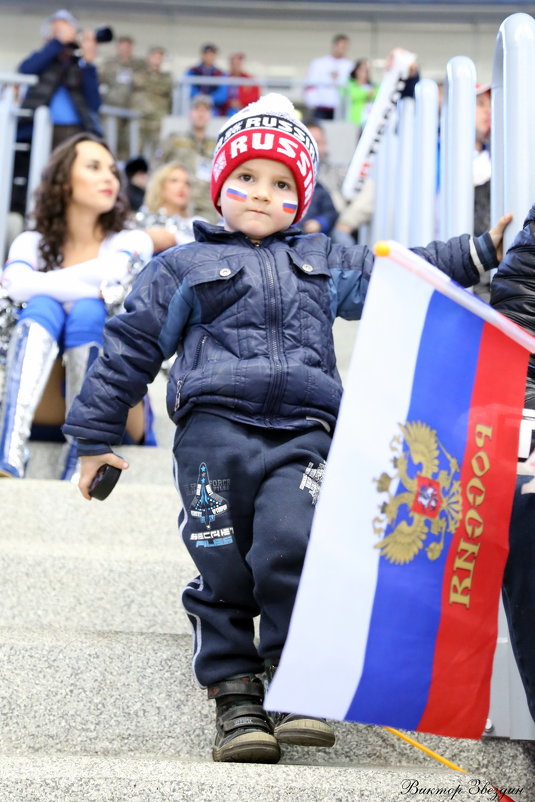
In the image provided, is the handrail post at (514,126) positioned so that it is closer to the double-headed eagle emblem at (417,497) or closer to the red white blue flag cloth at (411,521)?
the red white blue flag cloth at (411,521)

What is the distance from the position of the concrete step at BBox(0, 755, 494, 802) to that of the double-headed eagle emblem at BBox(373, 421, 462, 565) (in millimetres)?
424

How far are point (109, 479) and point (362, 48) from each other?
14.5 m

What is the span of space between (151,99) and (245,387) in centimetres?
939

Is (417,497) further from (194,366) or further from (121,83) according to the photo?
(121,83)

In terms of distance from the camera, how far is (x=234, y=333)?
2.09 metres

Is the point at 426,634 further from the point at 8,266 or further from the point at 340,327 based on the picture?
the point at 340,327

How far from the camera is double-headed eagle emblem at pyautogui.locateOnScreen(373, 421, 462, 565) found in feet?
4.67

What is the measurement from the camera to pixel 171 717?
2006 mm

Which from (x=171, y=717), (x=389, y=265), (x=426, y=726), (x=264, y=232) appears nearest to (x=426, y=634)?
(x=426, y=726)

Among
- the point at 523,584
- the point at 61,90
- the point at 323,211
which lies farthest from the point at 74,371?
the point at 61,90

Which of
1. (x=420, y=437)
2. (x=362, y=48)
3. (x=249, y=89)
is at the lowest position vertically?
(x=420, y=437)

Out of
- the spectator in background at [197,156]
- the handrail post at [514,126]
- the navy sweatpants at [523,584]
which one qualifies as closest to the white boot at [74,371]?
the handrail post at [514,126]

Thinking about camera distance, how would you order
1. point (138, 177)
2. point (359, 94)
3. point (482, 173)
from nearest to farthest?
point (482, 173), point (138, 177), point (359, 94)

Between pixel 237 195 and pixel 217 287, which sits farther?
pixel 237 195
